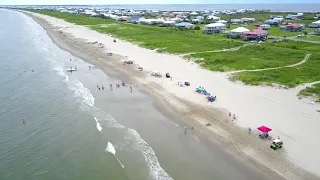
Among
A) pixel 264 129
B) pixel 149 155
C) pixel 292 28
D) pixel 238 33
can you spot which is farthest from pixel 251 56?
pixel 292 28

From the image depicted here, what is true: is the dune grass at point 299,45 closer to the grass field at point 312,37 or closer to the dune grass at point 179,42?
the grass field at point 312,37

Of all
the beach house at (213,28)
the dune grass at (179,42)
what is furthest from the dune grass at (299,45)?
the beach house at (213,28)

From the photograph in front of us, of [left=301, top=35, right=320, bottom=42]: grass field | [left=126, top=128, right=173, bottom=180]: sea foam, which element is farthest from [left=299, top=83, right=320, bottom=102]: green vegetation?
[left=301, top=35, right=320, bottom=42]: grass field

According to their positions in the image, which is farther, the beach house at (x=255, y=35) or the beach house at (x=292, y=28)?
the beach house at (x=292, y=28)

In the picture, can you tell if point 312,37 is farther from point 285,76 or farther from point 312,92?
point 312,92

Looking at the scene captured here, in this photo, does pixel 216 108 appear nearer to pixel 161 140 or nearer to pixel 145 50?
pixel 161 140

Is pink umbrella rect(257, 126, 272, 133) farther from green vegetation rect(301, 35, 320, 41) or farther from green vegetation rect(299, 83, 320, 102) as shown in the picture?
green vegetation rect(301, 35, 320, 41)

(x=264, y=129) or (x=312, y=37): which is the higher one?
(x=312, y=37)
